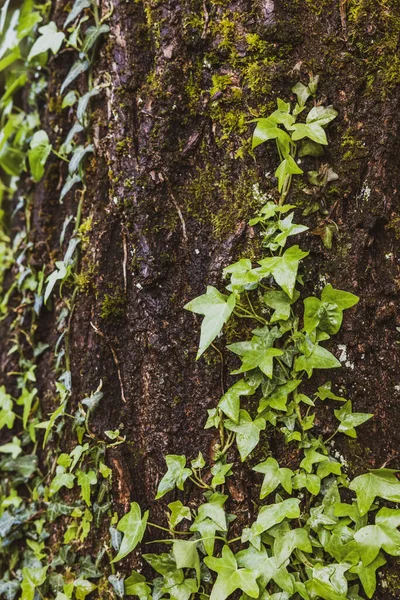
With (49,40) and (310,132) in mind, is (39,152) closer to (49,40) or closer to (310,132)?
(49,40)

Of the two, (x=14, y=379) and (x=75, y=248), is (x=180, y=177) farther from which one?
(x=14, y=379)

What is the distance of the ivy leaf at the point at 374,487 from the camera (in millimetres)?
1131

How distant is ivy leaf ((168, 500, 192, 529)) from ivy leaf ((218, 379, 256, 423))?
0.26 m

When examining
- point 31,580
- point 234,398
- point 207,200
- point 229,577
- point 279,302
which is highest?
point 207,200

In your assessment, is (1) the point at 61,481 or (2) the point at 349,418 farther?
(1) the point at 61,481

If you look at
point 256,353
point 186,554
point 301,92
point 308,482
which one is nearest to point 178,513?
point 186,554

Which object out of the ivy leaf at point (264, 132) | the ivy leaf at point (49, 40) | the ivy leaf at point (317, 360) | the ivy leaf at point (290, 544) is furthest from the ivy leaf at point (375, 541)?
the ivy leaf at point (49, 40)

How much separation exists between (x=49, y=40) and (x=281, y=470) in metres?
1.49

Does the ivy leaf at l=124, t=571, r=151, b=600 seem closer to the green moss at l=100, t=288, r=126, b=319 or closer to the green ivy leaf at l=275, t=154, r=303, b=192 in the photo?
the green moss at l=100, t=288, r=126, b=319

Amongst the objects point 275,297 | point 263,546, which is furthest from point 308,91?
point 263,546

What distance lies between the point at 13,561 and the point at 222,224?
131 centimetres

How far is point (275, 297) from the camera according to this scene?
123 centimetres

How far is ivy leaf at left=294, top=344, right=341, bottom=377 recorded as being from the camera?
1163 millimetres

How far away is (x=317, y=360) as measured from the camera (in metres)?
1.18
